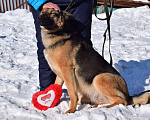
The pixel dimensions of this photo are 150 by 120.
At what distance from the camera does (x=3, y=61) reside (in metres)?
4.67

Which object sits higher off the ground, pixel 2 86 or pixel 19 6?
pixel 19 6

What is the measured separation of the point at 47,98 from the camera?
268 cm

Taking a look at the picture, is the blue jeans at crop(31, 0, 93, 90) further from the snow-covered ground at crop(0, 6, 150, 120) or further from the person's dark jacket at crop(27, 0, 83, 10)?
the snow-covered ground at crop(0, 6, 150, 120)

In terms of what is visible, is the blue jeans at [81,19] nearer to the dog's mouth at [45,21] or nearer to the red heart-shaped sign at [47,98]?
the dog's mouth at [45,21]

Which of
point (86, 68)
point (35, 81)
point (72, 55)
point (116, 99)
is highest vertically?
point (72, 55)

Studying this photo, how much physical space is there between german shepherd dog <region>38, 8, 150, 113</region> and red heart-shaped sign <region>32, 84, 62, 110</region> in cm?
21

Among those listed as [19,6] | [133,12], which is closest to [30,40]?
[133,12]

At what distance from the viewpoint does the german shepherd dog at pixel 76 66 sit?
100.0 inches

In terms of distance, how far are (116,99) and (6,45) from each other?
3.89 m

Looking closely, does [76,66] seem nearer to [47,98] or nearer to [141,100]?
[47,98]

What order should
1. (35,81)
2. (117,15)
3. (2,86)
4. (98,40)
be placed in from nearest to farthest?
(2,86)
(35,81)
(98,40)
(117,15)

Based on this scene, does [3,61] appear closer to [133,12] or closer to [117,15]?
[117,15]

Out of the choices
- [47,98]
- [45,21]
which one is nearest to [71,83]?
[47,98]

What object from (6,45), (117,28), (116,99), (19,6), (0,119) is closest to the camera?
(0,119)
